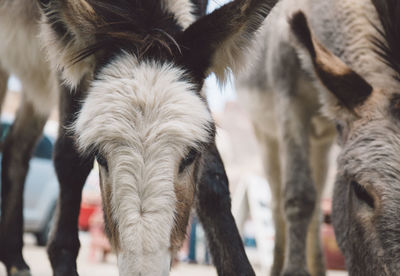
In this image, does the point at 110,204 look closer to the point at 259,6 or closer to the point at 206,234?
the point at 206,234

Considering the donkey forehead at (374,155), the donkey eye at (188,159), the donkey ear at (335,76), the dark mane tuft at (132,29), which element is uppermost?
the dark mane tuft at (132,29)

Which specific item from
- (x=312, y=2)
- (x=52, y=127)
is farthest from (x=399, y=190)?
(x=52, y=127)

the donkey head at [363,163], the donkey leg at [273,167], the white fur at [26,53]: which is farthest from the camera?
the donkey leg at [273,167]

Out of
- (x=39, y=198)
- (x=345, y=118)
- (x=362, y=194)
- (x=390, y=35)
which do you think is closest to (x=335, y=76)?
(x=345, y=118)

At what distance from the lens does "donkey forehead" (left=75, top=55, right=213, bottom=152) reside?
8.71 ft

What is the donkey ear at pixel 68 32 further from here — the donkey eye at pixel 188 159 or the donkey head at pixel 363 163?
the donkey head at pixel 363 163

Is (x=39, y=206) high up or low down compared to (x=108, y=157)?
down

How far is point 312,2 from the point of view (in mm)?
5164

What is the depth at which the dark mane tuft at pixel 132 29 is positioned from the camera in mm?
2959

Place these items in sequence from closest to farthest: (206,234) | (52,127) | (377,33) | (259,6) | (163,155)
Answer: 1. (163,155)
2. (259,6)
3. (206,234)
4. (377,33)
5. (52,127)

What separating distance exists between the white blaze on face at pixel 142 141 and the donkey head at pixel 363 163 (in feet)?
3.53

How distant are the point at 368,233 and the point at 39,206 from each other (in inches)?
358

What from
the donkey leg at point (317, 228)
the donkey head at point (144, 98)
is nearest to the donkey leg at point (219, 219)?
the donkey head at point (144, 98)

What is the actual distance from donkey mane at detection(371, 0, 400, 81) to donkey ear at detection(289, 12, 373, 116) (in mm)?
317
